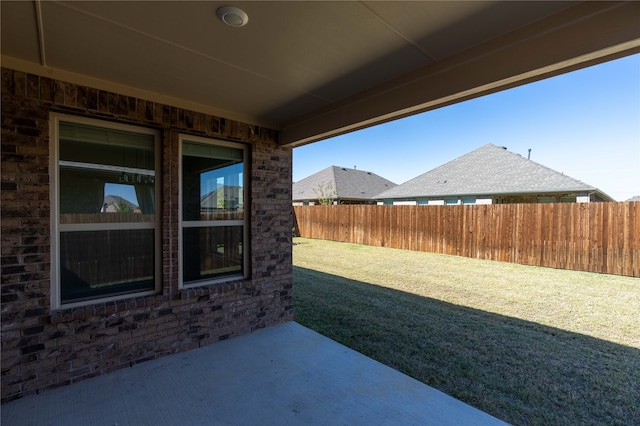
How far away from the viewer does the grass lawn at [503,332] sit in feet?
8.52

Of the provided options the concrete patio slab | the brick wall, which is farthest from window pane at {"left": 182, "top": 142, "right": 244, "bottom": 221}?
the concrete patio slab

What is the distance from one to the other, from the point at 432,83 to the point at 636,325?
5.04 meters

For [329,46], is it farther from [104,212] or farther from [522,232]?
[522,232]

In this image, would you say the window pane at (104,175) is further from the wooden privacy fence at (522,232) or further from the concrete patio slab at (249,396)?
A: the wooden privacy fence at (522,232)

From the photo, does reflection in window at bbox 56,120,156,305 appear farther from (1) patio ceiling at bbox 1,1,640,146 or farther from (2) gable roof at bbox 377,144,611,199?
(2) gable roof at bbox 377,144,611,199

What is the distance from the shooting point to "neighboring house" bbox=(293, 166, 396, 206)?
23766 millimetres

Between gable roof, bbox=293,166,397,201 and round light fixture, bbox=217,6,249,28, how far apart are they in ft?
69.3

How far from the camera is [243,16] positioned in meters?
1.72

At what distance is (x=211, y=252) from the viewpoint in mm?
3604

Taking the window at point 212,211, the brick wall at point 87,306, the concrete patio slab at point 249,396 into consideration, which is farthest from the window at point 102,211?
the concrete patio slab at point 249,396

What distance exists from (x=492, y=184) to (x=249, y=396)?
15.3m

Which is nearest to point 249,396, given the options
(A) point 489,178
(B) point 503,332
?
(B) point 503,332

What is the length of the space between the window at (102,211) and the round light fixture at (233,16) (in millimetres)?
1902

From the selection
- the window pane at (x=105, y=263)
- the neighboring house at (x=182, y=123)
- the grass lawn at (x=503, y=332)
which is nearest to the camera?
the neighboring house at (x=182, y=123)
